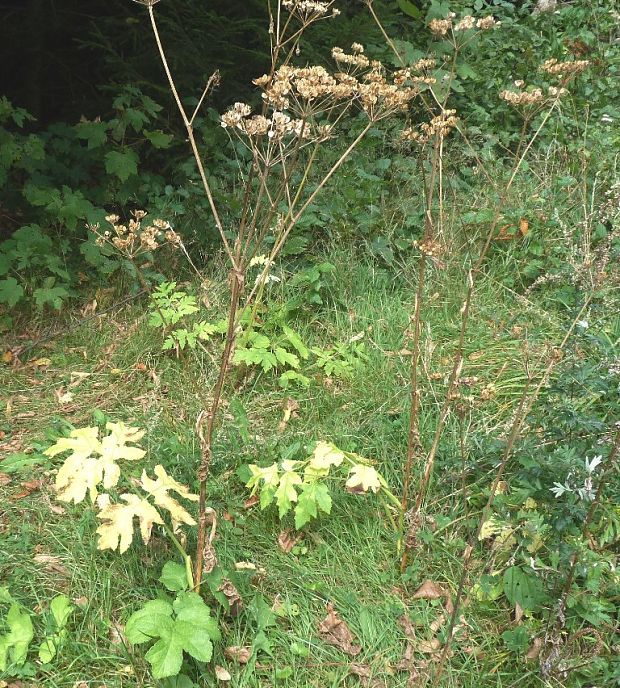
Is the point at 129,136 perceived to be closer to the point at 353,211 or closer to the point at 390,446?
the point at 353,211

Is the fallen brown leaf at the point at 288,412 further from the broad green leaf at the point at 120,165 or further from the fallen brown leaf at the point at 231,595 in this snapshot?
the broad green leaf at the point at 120,165

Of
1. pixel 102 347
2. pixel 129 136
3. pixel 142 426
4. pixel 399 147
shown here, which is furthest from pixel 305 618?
pixel 129 136

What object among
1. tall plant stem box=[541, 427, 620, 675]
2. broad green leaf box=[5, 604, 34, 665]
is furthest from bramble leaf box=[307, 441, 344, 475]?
broad green leaf box=[5, 604, 34, 665]

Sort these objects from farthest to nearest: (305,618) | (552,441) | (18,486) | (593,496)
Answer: (18,486)
(552,441)
(305,618)
(593,496)

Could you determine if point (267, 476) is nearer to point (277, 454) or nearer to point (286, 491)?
point (286, 491)

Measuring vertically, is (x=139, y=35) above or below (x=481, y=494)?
above

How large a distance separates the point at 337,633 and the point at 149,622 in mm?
638

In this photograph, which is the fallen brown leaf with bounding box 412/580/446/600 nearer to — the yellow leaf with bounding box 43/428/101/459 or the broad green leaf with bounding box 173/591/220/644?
the broad green leaf with bounding box 173/591/220/644

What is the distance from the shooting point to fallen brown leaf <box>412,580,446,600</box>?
7.62 ft

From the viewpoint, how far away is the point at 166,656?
1.92 meters

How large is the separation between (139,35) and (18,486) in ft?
10.9

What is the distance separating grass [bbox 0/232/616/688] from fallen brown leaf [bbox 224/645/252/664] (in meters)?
0.02

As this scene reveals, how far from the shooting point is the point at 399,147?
4508mm

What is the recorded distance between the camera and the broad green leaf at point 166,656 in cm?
190
